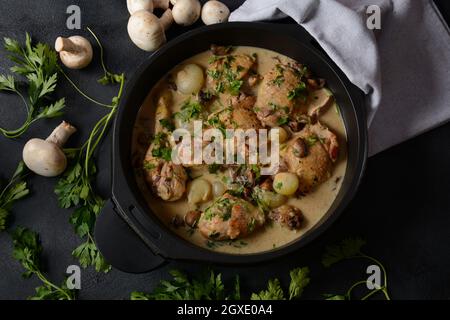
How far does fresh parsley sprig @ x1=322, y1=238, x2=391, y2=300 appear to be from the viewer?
122 inches

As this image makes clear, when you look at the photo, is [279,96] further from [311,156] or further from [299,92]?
[311,156]

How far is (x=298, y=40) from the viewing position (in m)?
2.95

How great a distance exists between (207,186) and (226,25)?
86cm

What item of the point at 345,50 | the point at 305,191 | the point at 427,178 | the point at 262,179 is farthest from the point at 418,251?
the point at 345,50

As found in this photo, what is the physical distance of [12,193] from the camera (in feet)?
10.5

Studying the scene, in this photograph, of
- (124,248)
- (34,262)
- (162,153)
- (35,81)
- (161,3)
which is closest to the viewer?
(124,248)

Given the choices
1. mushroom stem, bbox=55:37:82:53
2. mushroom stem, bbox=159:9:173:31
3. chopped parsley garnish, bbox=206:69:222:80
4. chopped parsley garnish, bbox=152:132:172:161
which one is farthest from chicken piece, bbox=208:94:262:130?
mushroom stem, bbox=55:37:82:53

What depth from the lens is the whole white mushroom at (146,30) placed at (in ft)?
10.4

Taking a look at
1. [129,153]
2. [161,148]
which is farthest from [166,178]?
[129,153]

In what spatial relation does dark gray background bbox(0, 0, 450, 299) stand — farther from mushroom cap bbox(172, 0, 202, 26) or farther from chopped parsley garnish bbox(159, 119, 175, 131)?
chopped parsley garnish bbox(159, 119, 175, 131)

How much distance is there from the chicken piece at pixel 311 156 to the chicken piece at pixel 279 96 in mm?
142

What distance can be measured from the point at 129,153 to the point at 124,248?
555mm
